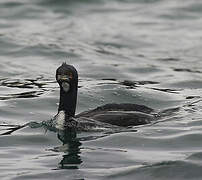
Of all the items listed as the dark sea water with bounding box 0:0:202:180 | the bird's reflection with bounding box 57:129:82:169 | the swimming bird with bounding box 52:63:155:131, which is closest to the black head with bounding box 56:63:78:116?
the swimming bird with bounding box 52:63:155:131

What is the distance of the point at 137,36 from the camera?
26234 millimetres

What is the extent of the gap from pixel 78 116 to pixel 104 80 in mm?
4776

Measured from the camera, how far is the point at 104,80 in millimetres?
19562

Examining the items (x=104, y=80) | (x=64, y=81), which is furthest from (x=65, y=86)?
(x=104, y=80)

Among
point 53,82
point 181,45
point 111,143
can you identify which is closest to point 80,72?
point 53,82

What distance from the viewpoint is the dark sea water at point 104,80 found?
12664mm

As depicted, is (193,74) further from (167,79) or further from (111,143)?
(111,143)

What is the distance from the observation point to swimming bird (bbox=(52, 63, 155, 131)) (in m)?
14.3

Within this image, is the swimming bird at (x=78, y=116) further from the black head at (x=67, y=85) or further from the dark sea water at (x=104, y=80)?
the dark sea water at (x=104, y=80)

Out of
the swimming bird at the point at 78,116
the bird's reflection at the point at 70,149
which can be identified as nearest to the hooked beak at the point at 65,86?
the swimming bird at the point at 78,116

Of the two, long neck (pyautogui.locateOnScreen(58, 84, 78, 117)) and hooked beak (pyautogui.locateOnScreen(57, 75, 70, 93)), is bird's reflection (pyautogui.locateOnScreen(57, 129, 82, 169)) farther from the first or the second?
hooked beak (pyautogui.locateOnScreen(57, 75, 70, 93))

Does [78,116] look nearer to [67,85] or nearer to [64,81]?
[67,85]

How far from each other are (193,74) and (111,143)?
7399 millimetres

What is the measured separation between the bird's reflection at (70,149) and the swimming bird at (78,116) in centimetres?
13
